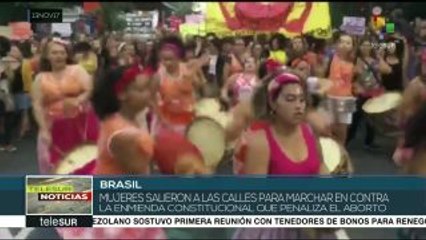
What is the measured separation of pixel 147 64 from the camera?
4.93 feet

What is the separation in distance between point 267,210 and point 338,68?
490 mm

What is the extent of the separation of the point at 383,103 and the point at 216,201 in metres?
0.58

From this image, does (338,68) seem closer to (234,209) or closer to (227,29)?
(227,29)

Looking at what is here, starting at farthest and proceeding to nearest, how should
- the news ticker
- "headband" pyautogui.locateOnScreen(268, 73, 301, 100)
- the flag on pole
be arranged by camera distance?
the news ticker < "headband" pyautogui.locateOnScreen(268, 73, 301, 100) < the flag on pole

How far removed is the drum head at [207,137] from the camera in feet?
4.95

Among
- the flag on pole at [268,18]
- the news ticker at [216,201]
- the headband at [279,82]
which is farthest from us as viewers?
the news ticker at [216,201]

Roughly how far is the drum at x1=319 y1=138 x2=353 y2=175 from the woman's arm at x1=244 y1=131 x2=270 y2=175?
6.8 inches

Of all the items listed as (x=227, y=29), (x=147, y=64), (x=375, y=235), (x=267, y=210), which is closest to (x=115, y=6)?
(x=147, y=64)

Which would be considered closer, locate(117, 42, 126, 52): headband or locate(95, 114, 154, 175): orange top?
locate(117, 42, 126, 52): headband

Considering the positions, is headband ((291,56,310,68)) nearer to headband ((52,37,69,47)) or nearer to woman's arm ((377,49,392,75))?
woman's arm ((377,49,392,75))

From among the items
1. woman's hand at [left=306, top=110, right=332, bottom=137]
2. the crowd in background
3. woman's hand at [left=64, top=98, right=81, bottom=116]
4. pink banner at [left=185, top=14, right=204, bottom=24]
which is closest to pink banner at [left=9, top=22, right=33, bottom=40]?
the crowd in background

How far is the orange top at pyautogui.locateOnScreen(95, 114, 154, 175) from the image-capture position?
1.55m

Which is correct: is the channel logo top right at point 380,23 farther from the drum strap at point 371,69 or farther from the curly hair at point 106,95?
the curly hair at point 106,95

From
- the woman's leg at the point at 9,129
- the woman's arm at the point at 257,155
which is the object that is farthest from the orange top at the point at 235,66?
the woman's leg at the point at 9,129
